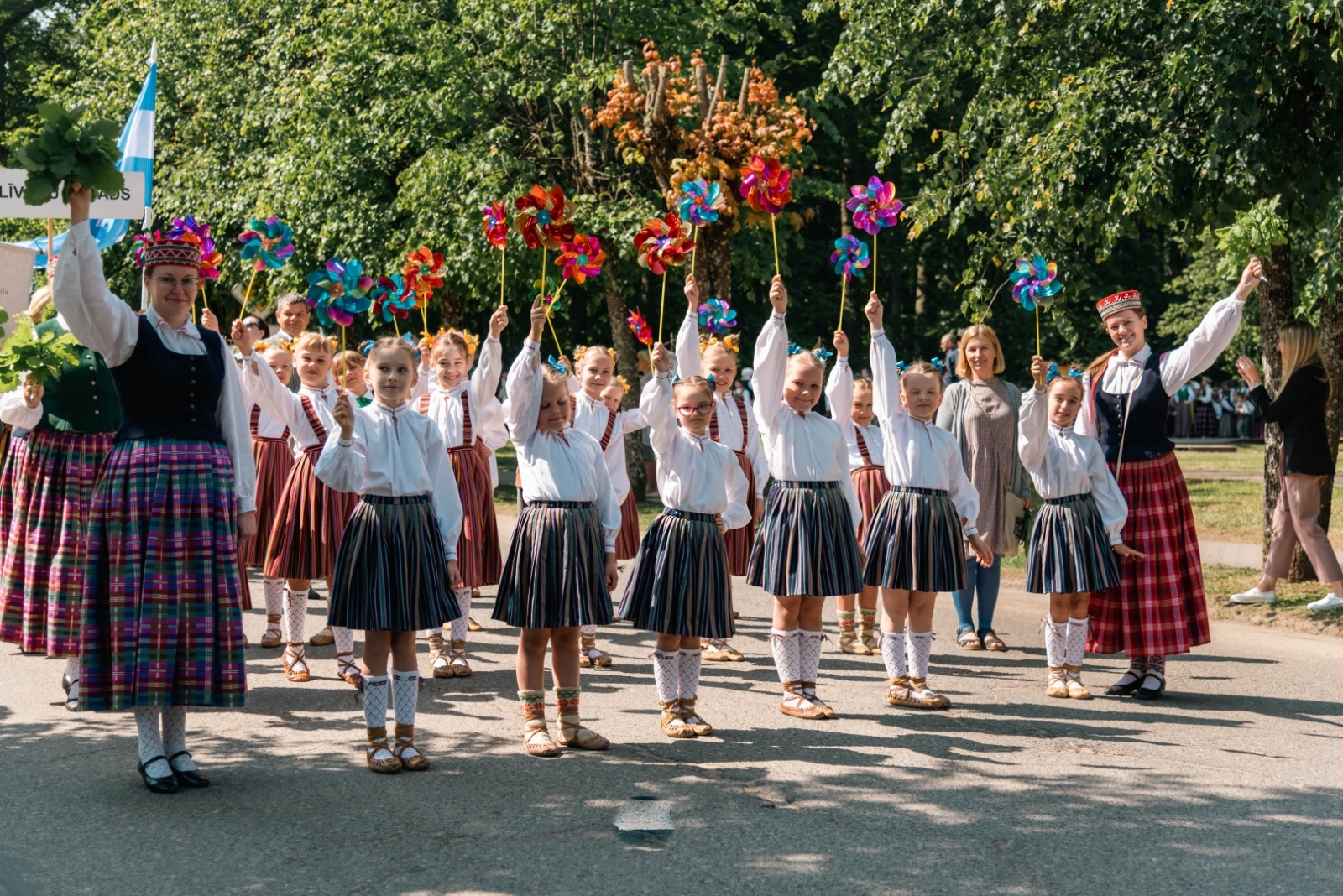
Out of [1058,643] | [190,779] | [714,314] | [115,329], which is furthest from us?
[714,314]

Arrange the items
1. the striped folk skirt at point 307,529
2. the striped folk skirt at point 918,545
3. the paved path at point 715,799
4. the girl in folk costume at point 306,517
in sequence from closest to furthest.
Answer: the paved path at point 715,799
the striped folk skirt at point 918,545
the girl in folk costume at point 306,517
the striped folk skirt at point 307,529

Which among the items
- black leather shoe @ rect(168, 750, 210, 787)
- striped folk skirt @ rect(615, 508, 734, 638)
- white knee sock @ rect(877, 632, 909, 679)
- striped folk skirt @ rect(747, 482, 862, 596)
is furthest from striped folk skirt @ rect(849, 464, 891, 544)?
black leather shoe @ rect(168, 750, 210, 787)

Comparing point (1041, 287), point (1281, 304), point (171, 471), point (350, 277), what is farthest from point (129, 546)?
point (1281, 304)

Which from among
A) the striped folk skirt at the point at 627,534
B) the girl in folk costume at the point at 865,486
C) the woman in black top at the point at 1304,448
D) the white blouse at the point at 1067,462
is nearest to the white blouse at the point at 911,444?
the white blouse at the point at 1067,462

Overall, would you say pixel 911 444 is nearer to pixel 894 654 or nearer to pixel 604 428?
pixel 894 654

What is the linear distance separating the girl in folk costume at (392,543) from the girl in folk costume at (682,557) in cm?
99

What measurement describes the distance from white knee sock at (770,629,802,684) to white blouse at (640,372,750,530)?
74 centimetres

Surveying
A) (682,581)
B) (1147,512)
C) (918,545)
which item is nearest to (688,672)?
(682,581)

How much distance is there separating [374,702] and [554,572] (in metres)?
0.94

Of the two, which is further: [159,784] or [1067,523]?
Result: [1067,523]

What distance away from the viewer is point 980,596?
897 cm

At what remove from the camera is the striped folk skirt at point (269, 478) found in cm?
848

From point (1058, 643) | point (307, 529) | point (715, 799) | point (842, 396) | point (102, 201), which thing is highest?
point (102, 201)

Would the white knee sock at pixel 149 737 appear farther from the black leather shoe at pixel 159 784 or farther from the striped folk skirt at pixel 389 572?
the striped folk skirt at pixel 389 572
